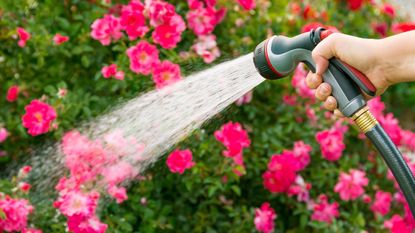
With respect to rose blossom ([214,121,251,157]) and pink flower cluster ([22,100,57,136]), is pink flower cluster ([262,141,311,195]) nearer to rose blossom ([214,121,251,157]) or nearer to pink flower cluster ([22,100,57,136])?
rose blossom ([214,121,251,157])

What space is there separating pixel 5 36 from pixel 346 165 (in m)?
1.47

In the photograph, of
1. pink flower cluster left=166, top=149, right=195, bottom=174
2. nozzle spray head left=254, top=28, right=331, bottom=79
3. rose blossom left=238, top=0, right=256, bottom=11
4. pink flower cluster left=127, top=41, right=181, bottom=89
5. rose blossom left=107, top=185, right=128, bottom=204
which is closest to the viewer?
nozzle spray head left=254, top=28, right=331, bottom=79

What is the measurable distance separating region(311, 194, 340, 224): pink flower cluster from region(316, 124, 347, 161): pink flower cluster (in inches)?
7.6

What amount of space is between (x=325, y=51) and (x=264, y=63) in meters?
0.18

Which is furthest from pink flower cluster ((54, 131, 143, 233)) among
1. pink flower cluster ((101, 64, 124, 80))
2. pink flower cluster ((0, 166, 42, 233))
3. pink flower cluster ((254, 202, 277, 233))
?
pink flower cluster ((254, 202, 277, 233))

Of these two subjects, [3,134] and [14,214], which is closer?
[14,214]

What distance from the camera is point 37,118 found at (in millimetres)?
2330

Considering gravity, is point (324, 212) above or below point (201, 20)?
below

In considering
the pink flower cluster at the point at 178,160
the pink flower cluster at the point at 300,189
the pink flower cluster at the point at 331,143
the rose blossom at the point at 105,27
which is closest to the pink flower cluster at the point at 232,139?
the pink flower cluster at the point at 178,160

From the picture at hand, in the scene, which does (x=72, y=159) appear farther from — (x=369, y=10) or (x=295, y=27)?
(x=369, y=10)

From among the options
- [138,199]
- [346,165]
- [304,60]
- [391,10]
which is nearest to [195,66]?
[138,199]

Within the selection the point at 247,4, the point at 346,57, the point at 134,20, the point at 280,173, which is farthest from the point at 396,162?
the point at 247,4

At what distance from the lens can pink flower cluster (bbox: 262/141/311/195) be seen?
2525 mm

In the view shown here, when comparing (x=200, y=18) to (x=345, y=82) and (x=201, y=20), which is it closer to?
(x=201, y=20)
